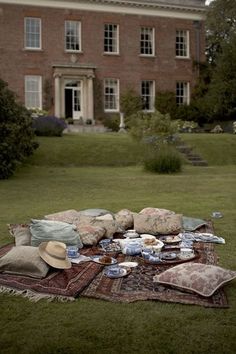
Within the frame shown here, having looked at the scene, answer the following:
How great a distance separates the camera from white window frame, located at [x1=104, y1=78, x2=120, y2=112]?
33.9 m

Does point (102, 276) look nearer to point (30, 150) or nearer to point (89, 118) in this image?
point (30, 150)

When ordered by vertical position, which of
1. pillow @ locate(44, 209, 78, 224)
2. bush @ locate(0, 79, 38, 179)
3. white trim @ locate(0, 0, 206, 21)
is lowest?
pillow @ locate(44, 209, 78, 224)

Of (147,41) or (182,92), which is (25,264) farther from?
(182,92)

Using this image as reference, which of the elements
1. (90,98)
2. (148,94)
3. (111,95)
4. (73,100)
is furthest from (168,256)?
(148,94)

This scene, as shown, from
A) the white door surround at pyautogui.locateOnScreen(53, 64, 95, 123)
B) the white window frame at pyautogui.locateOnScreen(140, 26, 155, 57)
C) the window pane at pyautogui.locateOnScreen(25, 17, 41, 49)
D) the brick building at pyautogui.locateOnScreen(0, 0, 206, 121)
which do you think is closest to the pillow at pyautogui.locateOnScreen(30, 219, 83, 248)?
the white door surround at pyautogui.locateOnScreen(53, 64, 95, 123)

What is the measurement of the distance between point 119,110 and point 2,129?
1885cm

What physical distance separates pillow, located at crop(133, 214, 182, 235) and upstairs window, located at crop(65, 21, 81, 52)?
2714cm

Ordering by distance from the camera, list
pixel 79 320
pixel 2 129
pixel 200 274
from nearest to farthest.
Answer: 1. pixel 79 320
2. pixel 200 274
3. pixel 2 129

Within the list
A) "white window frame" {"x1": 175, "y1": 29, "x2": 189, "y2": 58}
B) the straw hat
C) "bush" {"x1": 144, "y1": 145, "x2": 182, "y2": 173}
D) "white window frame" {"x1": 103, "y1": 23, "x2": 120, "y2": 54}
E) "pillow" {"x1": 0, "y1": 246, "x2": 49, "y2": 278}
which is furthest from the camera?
"white window frame" {"x1": 175, "y1": 29, "x2": 189, "y2": 58}

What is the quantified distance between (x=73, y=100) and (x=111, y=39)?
4.82 metres

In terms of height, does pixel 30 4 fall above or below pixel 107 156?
above

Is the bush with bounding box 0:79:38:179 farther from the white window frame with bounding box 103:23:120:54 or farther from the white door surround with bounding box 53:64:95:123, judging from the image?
the white window frame with bounding box 103:23:120:54

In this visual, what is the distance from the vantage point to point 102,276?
547cm

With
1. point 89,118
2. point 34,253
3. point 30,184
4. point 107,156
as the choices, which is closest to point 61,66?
point 89,118
